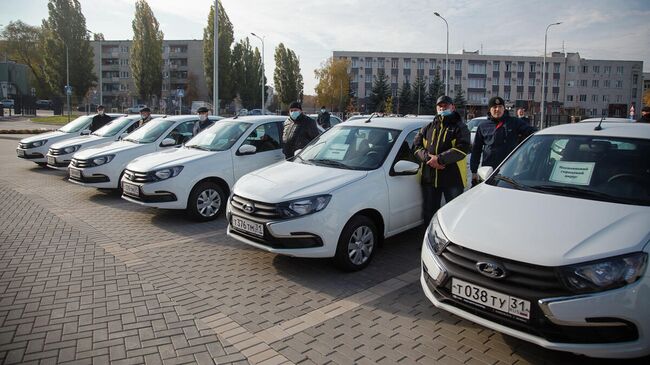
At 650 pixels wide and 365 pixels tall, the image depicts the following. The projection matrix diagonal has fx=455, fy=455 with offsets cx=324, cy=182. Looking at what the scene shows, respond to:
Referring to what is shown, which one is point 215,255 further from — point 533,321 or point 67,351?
point 533,321

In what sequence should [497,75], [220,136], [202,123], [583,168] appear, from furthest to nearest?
[497,75]
[202,123]
[220,136]
[583,168]

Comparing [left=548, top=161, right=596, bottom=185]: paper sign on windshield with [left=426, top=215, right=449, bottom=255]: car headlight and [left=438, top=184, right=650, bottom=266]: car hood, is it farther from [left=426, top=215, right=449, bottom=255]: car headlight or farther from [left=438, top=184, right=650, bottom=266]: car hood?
[left=426, top=215, right=449, bottom=255]: car headlight

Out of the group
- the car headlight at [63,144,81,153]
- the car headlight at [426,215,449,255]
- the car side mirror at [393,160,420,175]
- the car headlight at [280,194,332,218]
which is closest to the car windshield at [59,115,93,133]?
the car headlight at [63,144,81,153]

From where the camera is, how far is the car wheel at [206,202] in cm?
720

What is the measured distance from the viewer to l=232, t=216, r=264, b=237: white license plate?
15.9 ft

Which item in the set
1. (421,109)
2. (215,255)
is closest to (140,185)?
(215,255)

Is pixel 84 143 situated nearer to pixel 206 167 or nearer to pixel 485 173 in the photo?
pixel 206 167

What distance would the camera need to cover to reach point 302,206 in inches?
186

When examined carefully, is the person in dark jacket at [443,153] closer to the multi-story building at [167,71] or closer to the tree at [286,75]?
the tree at [286,75]

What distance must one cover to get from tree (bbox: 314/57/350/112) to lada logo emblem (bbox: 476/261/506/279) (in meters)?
66.5

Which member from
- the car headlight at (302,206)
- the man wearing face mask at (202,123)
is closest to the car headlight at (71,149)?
the man wearing face mask at (202,123)

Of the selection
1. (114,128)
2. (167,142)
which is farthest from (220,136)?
(114,128)

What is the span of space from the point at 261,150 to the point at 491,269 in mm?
5610

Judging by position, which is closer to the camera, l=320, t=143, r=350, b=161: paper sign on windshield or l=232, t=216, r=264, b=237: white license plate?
l=232, t=216, r=264, b=237: white license plate
